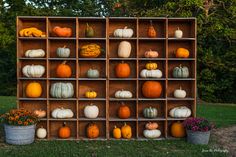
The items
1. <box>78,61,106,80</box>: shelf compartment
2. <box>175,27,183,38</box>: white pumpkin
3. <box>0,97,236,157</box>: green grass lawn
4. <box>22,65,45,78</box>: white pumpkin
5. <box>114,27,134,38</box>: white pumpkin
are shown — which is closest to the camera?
<box>0,97,236,157</box>: green grass lawn

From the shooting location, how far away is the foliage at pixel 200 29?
16328mm

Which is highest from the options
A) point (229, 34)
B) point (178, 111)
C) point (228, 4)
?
point (228, 4)

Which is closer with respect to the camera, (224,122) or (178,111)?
(178,111)

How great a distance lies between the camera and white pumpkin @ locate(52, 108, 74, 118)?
7984mm

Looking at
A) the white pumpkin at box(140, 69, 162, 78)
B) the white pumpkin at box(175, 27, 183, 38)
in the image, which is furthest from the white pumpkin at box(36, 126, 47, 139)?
the white pumpkin at box(175, 27, 183, 38)

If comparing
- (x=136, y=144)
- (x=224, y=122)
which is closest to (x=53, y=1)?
(x=224, y=122)

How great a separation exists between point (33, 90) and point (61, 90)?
58 centimetres

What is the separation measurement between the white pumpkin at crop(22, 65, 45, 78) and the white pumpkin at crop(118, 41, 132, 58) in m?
1.64

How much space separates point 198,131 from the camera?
7543 millimetres

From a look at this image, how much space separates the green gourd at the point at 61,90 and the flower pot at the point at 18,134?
860 mm

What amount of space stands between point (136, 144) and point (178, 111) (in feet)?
4.08

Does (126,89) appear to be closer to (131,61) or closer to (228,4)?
(131,61)

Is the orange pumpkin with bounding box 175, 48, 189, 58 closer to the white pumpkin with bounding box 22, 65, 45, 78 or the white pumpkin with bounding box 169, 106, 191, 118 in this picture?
the white pumpkin with bounding box 169, 106, 191, 118

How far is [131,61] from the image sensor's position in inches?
331
